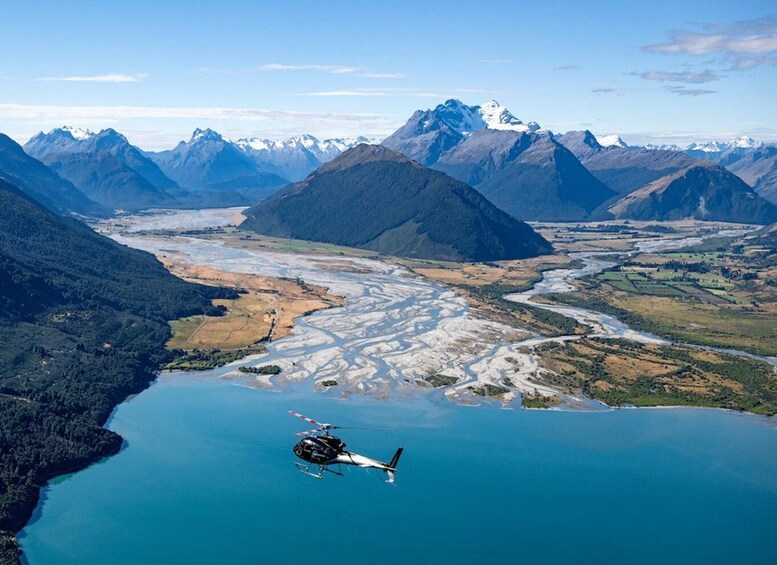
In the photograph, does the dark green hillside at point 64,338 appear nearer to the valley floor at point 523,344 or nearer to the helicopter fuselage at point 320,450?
the valley floor at point 523,344

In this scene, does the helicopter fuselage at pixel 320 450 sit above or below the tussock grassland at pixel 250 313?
above

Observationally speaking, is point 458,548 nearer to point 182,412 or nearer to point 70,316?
point 182,412

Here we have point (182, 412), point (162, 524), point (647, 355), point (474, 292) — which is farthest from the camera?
point (474, 292)

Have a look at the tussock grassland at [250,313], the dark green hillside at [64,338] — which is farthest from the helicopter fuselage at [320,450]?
the tussock grassland at [250,313]

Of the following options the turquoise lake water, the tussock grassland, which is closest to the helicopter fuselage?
the turquoise lake water

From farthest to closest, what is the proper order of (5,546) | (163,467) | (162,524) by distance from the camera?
(163,467)
(162,524)
(5,546)

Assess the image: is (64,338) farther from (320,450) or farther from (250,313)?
(320,450)

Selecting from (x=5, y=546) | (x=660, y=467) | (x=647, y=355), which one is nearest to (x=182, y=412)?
(x=5, y=546)
